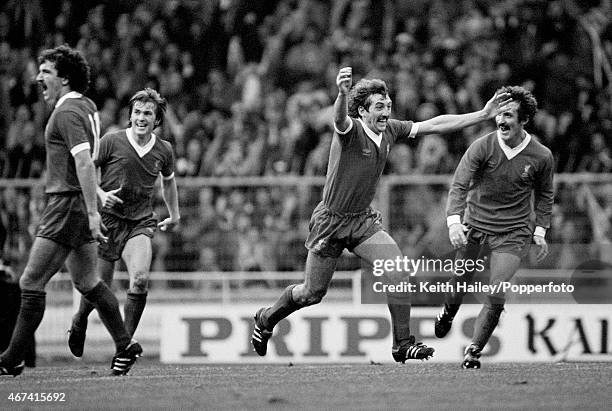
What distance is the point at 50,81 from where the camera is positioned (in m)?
9.66

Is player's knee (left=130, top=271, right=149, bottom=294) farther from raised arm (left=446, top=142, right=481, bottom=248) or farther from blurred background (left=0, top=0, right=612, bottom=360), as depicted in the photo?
blurred background (left=0, top=0, right=612, bottom=360)

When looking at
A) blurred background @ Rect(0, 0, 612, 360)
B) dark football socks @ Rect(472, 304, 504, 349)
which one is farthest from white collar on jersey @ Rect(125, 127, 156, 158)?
blurred background @ Rect(0, 0, 612, 360)

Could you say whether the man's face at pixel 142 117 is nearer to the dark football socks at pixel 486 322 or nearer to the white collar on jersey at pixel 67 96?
the white collar on jersey at pixel 67 96

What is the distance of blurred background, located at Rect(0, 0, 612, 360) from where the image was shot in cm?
1617

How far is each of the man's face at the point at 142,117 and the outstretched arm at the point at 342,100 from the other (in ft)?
6.96

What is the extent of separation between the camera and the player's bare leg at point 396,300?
10.1m

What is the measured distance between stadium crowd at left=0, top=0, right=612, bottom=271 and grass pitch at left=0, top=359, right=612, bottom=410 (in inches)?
213

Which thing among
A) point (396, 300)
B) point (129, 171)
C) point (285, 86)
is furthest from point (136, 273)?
point (285, 86)

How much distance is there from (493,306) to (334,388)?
2.20 metres

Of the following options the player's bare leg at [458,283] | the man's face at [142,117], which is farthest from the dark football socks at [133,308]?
the player's bare leg at [458,283]

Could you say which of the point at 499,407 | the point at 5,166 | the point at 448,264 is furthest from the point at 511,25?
the point at 499,407

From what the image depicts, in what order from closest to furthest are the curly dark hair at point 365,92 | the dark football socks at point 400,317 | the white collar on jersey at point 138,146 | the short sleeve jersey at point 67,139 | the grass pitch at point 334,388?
the grass pitch at point 334,388 < the short sleeve jersey at point 67,139 < the dark football socks at point 400,317 < the curly dark hair at point 365,92 < the white collar on jersey at point 138,146

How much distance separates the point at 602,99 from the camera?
17.9m

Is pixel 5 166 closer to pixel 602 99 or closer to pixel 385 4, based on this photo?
pixel 385 4
